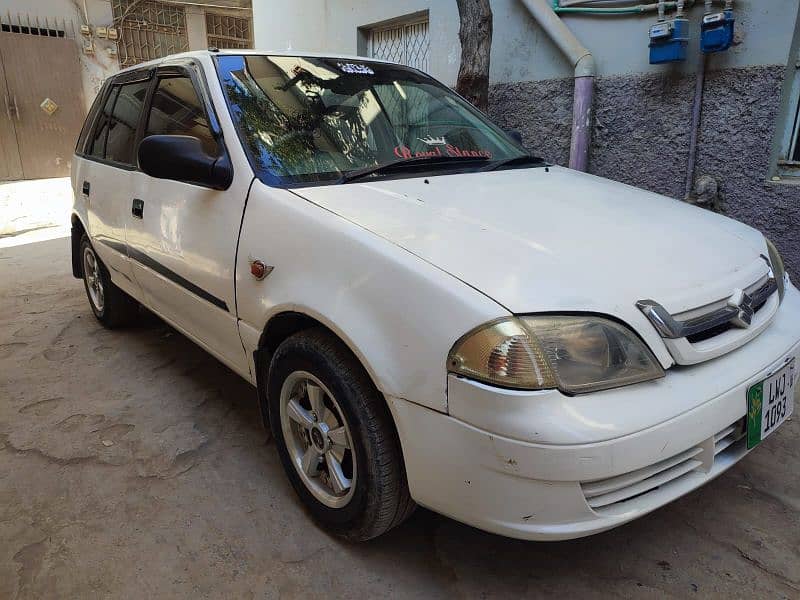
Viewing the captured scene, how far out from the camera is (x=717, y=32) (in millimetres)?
4020

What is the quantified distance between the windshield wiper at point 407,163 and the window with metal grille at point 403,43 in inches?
167

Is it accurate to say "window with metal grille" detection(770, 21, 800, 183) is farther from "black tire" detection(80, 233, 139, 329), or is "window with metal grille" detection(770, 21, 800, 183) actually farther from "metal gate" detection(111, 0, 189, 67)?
"metal gate" detection(111, 0, 189, 67)

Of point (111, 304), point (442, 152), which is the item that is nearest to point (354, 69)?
point (442, 152)

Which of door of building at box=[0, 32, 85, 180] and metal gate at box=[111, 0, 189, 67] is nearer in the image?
door of building at box=[0, 32, 85, 180]

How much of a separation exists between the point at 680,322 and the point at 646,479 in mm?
430

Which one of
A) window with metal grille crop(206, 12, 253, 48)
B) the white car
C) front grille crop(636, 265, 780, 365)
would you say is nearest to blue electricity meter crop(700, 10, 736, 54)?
the white car

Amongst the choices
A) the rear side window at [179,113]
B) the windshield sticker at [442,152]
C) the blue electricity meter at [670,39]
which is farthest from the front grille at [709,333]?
the blue electricity meter at [670,39]

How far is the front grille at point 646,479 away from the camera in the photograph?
5.01 ft

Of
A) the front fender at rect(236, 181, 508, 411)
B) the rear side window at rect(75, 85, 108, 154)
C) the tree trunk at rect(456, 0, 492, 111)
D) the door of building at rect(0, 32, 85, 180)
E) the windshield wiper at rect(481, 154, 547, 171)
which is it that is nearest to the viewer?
the front fender at rect(236, 181, 508, 411)

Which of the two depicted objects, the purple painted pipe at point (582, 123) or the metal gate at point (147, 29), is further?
the metal gate at point (147, 29)

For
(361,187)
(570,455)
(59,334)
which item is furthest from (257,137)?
(59,334)

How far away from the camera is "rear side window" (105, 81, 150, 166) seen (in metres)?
3.25

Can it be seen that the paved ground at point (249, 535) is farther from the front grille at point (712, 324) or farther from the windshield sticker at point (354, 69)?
the windshield sticker at point (354, 69)

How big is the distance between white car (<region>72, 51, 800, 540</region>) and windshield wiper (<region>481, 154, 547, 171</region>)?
0.05 feet
